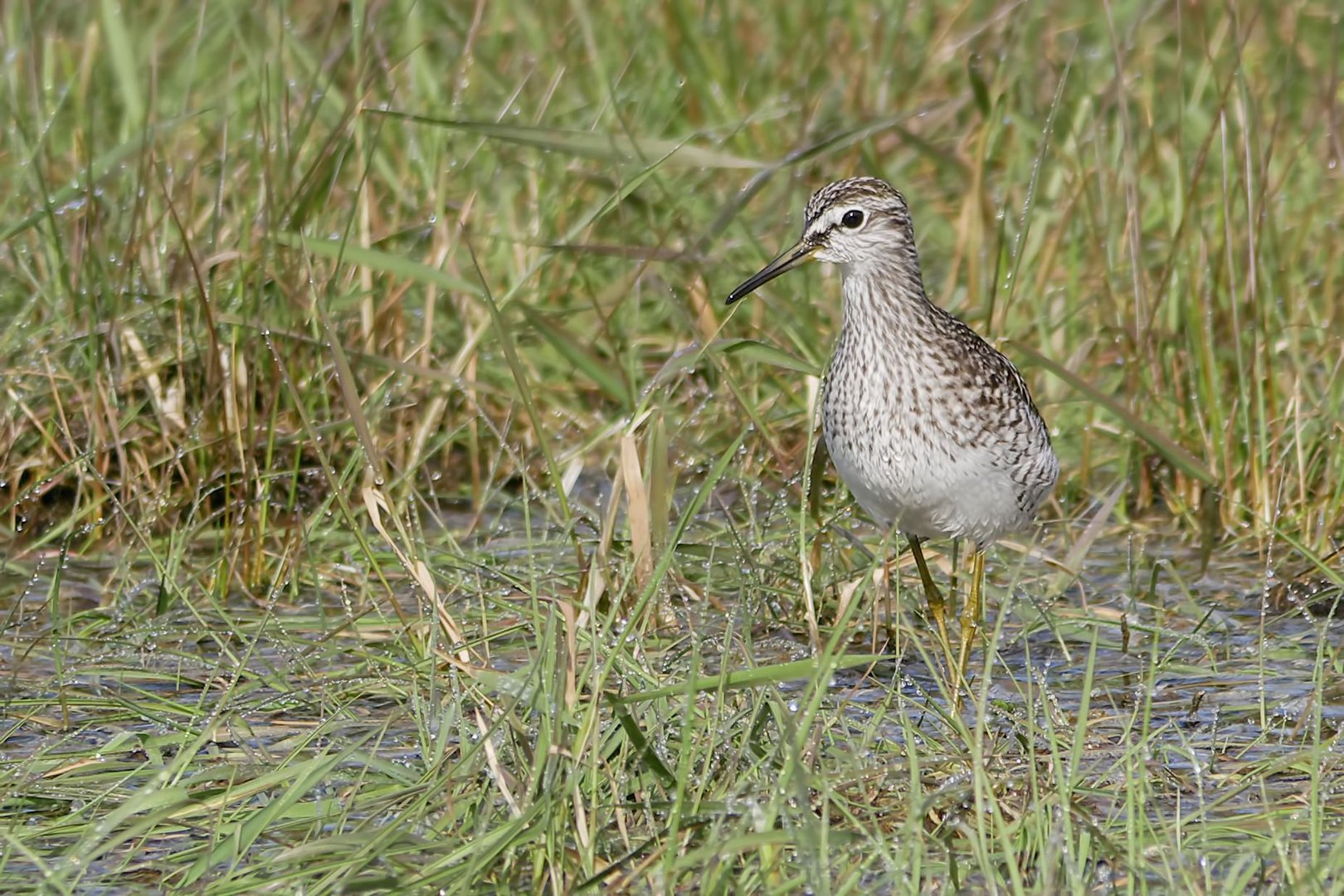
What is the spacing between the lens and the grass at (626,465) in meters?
4.04

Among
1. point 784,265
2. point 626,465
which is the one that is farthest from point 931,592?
point 626,465

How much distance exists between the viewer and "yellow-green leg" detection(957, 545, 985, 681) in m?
5.71

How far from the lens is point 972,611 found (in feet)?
19.2

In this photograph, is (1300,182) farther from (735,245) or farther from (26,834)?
(26,834)

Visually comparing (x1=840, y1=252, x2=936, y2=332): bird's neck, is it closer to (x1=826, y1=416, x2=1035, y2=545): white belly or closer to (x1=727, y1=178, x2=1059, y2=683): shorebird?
(x1=727, y1=178, x2=1059, y2=683): shorebird

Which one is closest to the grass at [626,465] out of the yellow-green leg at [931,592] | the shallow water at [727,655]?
the shallow water at [727,655]

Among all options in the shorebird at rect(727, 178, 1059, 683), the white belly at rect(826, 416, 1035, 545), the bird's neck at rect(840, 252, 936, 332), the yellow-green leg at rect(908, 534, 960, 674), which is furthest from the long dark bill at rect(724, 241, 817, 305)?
the yellow-green leg at rect(908, 534, 960, 674)

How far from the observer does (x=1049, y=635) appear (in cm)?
580

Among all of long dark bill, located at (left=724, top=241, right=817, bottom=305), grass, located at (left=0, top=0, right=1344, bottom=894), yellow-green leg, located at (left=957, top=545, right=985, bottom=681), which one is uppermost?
long dark bill, located at (left=724, top=241, right=817, bottom=305)

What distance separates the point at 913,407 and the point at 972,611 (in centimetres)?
76

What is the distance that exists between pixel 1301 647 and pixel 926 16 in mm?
5063

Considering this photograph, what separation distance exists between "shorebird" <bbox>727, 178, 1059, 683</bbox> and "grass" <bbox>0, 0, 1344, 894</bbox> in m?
0.18

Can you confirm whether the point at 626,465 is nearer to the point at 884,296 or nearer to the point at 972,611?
the point at 884,296

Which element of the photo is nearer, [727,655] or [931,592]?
[727,655]
